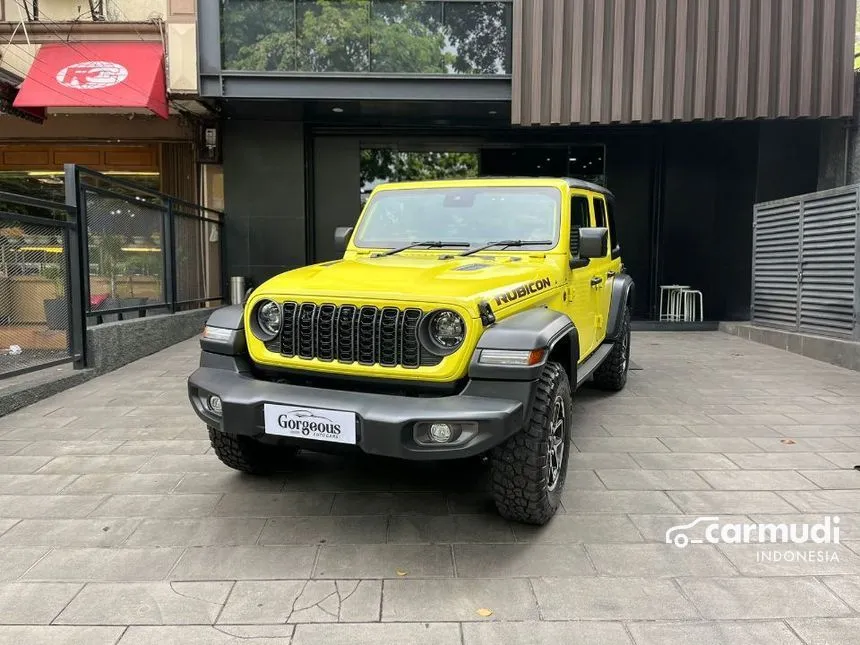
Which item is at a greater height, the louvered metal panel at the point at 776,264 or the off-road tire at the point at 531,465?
the louvered metal panel at the point at 776,264

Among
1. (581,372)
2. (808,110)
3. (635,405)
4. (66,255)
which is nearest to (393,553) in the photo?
(581,372)

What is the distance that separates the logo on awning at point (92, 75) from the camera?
31.3ft

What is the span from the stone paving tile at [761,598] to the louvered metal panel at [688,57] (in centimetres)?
846

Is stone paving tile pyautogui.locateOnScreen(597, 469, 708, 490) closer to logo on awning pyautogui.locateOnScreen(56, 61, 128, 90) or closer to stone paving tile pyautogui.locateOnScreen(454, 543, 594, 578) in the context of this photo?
stone paving tile pyautogui.locateOnScreen(454, 543, 594, 578)

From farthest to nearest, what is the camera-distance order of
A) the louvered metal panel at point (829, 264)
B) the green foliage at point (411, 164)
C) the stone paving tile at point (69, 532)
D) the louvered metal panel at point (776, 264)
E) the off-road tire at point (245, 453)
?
the green foliage at point (411, 164), the louvered metal panel at point (776, 264), the louvered metal panel at point (829, 264), the off-road tire at point (245, 453), the stone paving tile at point (69, 532)

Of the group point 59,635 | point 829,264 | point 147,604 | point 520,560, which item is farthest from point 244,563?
point 829,264

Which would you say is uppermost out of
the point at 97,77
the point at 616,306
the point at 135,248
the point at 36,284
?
the point at 97,77

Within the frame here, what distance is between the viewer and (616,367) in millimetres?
6027

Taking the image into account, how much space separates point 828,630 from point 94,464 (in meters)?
4.15

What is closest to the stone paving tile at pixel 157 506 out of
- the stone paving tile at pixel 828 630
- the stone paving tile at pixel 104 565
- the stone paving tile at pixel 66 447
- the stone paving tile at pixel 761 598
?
the stone paving tile at pixel 104 565

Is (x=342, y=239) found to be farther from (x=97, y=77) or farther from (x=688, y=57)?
(x=688, y=57)

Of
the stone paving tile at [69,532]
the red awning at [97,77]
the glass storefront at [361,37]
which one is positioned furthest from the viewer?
the glass storefront at [361,37]

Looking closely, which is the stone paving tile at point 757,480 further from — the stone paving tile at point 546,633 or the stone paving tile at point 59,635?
the stone paving tile at point 59,635

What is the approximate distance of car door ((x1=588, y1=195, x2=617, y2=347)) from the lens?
4.88 metres
